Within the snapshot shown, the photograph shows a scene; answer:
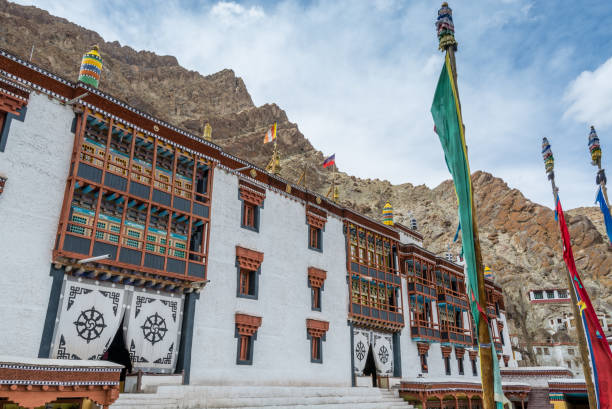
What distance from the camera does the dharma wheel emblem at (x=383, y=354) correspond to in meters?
27.3

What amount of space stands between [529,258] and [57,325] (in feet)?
234

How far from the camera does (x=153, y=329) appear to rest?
54.9 feet

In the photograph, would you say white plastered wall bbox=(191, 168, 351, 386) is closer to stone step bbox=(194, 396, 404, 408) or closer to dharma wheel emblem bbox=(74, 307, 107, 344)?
stone step bbox=(194, 396, 404, 408)

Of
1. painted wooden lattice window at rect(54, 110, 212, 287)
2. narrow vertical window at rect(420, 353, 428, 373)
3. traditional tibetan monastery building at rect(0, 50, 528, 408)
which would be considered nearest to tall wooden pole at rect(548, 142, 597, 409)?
traditional tibetan monastery building at rect(0, 50, 528, 408)

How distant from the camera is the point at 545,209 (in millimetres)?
75938

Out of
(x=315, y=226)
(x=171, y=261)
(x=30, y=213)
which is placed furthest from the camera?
(x=315, y=226)

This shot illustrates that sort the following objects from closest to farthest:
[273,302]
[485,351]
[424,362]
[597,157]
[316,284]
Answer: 1. [485,351]
2. [597,157]
3. [273,302]
4. [316,284]
5. [424,362]

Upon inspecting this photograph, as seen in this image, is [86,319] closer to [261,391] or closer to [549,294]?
[261,391]

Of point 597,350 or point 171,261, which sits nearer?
point 597,350

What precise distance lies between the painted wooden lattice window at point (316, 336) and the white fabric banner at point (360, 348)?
2849 millimetres

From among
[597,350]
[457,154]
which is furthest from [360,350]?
[457,154]

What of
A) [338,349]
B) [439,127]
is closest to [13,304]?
[439,127]

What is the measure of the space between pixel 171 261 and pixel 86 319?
347 centimetres

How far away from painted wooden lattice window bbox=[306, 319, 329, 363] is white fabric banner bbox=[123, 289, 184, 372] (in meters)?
7.64
